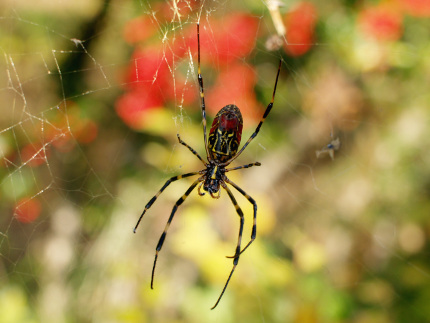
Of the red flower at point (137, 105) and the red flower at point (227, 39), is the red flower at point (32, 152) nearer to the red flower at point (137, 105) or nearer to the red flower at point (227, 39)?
the red flower at point (137, 105)

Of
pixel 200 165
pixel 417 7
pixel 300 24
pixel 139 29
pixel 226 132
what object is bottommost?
pixel 200 165

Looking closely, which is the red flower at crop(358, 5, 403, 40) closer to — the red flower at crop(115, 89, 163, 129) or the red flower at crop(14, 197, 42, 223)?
the red flower at crop(115, 89, 163, 129)

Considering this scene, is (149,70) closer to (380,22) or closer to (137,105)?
(137,105)

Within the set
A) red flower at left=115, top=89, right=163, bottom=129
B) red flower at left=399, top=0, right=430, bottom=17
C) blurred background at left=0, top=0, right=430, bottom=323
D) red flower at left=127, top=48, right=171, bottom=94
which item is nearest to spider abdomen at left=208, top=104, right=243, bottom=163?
blurred background at left=0, top=0, right=430, bottom=323

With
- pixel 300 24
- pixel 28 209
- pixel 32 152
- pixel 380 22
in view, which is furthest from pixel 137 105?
pixel 380 22

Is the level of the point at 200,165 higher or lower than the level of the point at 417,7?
lower

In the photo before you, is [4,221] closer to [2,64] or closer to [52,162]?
[52,162]

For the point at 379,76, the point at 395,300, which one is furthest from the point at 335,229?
the point at 379,76
